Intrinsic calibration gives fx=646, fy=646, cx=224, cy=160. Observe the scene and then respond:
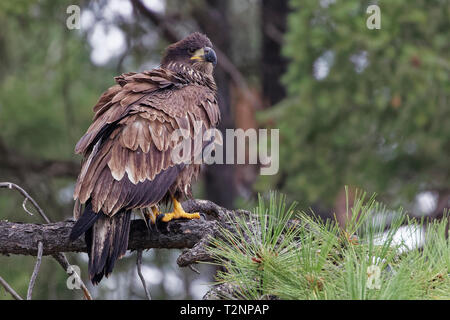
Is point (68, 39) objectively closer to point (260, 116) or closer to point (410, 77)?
point (260, 116)

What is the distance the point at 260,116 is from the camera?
704 cm

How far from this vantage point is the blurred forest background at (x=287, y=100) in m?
6.53

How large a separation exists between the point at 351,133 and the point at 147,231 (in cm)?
412

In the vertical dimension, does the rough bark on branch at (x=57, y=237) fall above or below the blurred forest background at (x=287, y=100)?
below

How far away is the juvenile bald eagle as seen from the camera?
131 inches

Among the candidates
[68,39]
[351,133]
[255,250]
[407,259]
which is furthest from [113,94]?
[68,39]

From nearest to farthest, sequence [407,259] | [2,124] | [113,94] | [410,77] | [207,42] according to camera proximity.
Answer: [407,259], [113,94], [207,42], [410,77], [2,124]

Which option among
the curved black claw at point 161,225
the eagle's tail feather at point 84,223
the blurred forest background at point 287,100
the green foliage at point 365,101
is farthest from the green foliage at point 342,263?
the green foliage at point 365,101

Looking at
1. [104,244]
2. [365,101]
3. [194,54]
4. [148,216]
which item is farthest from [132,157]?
[365,101]

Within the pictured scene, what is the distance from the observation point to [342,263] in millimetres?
2467

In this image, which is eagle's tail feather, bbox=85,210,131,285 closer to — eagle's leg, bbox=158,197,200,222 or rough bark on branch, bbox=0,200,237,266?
rough bark on branch, bbox=0,200,237,266

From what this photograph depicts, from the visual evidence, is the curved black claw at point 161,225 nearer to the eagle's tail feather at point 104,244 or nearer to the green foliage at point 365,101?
the eagle's tail feather at point 104,244

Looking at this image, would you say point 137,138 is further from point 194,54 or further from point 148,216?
point 194,54

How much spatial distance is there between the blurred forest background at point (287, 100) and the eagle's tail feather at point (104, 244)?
7.21 ft
